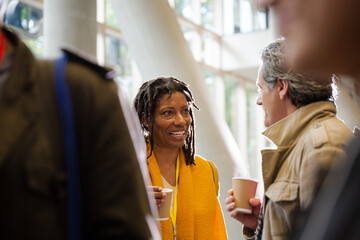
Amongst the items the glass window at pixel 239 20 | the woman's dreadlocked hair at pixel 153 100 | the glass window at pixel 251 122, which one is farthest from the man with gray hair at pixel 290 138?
the glass window at pixel 251 122

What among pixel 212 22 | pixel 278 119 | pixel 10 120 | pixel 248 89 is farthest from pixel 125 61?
pixel 10 120

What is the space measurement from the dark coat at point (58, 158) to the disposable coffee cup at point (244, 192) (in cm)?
151

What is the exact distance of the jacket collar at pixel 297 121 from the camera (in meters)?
2.38

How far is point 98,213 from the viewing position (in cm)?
112

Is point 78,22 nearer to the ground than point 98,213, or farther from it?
farther from it

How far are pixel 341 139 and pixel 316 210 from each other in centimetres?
135

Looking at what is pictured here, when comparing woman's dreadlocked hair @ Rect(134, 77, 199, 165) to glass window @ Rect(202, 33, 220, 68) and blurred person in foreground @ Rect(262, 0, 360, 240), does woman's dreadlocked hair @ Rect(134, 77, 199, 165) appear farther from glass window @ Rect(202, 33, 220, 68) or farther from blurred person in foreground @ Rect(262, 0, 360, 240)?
glass window @ Rect(202, 33, 220, 68)

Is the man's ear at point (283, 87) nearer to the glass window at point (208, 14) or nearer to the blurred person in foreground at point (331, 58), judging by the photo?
the blurred person in foreground at point (331, 58)

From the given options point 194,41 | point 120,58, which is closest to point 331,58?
point 120,58

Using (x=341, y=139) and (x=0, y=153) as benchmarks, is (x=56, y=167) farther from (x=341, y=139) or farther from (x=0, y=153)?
(x=341, y=139)

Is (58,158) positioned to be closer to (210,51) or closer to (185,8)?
(185,8)

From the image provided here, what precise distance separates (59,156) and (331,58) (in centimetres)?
57

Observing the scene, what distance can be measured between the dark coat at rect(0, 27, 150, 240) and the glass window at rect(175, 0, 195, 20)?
39.8ft

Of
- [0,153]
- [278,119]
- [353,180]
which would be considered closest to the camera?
[353,180]
